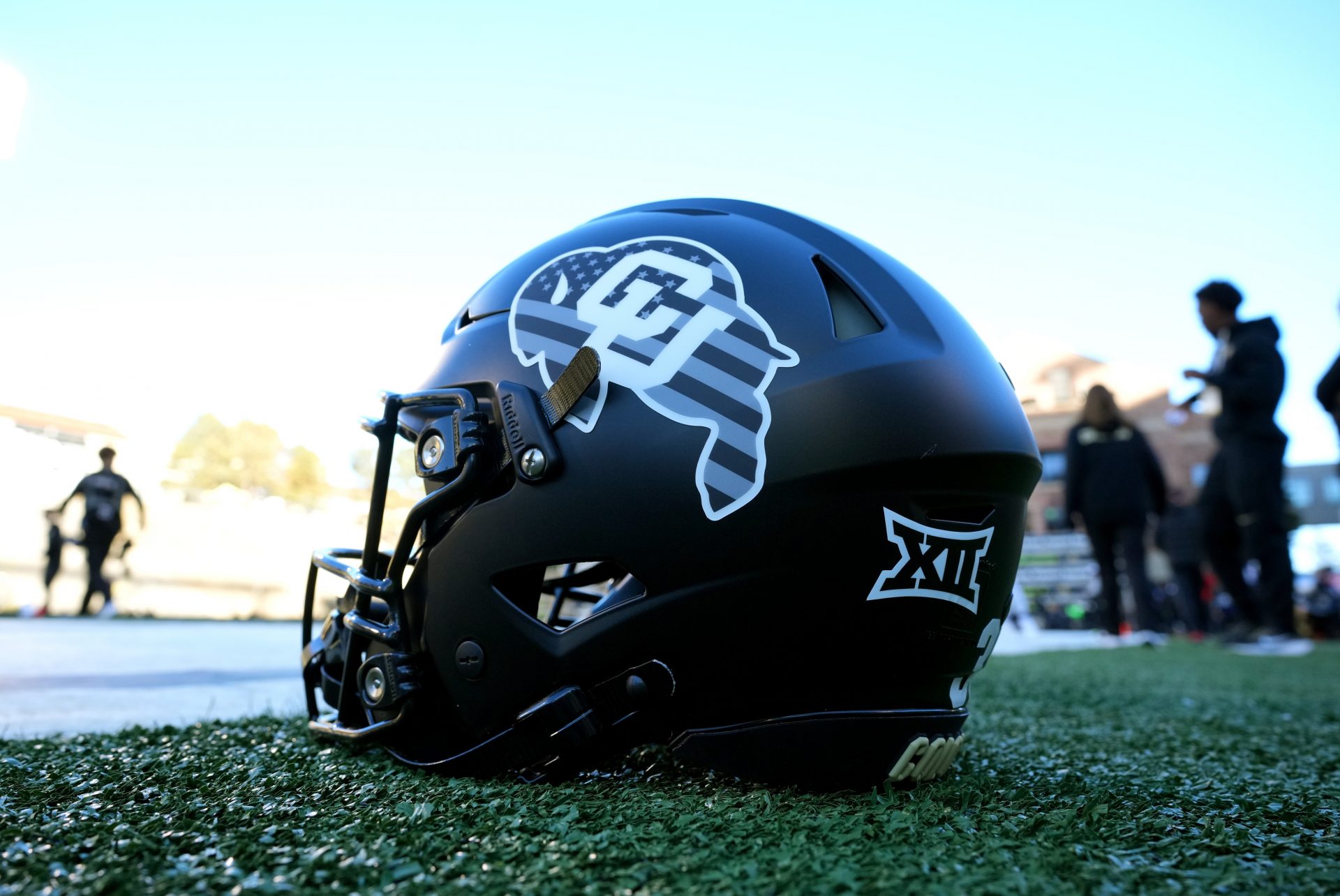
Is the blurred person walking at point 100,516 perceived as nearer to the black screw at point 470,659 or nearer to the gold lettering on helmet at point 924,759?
the black screw at point 470,659

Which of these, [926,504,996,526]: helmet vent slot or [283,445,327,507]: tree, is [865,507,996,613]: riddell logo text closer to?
[926,504,996,526]: helmet vent slot

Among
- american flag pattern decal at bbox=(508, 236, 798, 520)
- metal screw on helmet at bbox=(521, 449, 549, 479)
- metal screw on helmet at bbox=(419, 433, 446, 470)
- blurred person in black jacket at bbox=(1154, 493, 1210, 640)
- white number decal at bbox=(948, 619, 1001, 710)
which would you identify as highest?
american flag pattern decal at bbox=(508, 236, 798, 520)

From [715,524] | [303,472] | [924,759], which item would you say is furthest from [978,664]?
[303,472]

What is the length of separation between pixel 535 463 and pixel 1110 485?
18.2 feet

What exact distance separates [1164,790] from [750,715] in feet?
2.29

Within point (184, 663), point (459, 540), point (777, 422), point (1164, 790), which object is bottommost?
point (184, 663)

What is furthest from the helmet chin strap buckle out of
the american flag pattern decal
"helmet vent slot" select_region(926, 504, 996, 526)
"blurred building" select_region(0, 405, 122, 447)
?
"blurred building" select_region(0, 405, 122, 447)

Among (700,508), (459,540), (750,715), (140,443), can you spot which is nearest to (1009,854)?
(750,715)

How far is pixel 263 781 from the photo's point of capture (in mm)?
1255

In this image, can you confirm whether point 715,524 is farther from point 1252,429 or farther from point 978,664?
point 1252,429

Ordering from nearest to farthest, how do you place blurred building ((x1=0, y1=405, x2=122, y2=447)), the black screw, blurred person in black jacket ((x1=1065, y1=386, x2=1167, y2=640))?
the black screw
blurred person in black jacket ((x1=1065, y1=386, x2=1167, y2=640))
blurred building ((x1=0, y1=405, x2=122, y2=447))

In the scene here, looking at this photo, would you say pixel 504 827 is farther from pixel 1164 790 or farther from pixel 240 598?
pixel 240 598

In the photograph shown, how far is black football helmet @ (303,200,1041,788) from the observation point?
3.93 feet

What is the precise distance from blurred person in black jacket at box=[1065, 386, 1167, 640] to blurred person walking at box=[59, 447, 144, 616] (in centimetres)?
794
